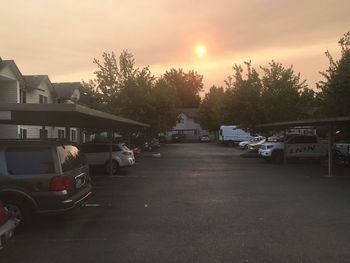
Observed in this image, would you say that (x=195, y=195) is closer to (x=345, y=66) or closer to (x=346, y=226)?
(x=346, y=226)

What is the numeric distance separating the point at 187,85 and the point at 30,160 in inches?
4768

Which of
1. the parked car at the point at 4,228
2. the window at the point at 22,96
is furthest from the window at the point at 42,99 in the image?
the parked car at the point at 4,228

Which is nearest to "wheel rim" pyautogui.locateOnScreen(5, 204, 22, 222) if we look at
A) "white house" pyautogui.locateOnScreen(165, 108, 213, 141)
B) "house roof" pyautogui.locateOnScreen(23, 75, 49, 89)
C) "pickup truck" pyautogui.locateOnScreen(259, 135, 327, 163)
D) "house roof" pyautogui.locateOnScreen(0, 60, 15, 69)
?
"house roof" pyautogui.locateOnScreen(0, 60, 15, 69)

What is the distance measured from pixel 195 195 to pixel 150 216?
3.85m

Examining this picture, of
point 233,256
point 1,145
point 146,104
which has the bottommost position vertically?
point 233,256

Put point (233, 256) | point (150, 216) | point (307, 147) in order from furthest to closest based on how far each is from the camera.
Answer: point (307, 147)
point (150, 216)
point (233, 256)

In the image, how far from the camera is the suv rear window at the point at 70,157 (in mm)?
10062

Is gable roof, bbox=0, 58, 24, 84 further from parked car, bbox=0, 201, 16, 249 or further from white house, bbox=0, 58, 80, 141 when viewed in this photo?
parked car, bbox=0, 201, 16, 249

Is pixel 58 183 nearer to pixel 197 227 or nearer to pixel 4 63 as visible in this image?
pixel 197 227

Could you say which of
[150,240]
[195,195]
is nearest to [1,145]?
[150,240]

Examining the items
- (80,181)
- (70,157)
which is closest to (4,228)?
(70,157)

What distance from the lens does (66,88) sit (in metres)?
51.1

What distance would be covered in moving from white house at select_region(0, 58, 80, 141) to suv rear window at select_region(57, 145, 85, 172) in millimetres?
15532

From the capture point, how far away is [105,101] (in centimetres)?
4691
